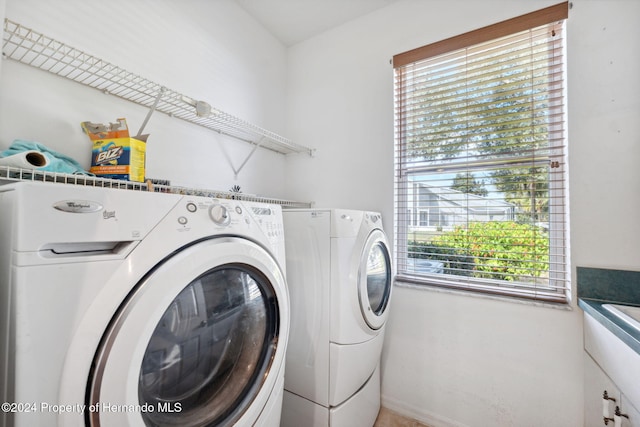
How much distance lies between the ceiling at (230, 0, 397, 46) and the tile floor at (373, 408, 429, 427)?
9.13 feet

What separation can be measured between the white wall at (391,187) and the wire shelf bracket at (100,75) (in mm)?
690

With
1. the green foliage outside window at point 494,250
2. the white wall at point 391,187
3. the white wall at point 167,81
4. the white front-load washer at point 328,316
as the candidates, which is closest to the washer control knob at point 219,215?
the white front-load washer at point 328,316

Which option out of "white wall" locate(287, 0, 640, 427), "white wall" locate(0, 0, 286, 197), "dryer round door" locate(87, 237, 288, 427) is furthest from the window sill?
"white wall" locate(0, 0, 286, 197)

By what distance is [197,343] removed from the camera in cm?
73

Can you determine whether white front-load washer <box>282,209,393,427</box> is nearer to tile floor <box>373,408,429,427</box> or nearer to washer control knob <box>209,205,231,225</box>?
tile floor <box>373,408,429,427</box>

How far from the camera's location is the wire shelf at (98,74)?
934mm

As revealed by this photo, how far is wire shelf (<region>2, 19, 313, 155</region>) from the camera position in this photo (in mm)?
934

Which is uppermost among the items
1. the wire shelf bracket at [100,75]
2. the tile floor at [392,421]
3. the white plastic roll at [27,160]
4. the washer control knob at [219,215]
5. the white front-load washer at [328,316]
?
the wire shelf bracket at [100,75]

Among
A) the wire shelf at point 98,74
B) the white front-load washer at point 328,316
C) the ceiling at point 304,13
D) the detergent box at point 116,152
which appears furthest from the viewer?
the ceiling at point 304,13

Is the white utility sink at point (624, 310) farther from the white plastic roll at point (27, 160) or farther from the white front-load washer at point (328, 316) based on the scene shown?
the white plastic roll at point (27, 160)

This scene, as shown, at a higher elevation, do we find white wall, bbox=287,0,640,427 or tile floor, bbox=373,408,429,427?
white wall, bbox=287,0,640,427

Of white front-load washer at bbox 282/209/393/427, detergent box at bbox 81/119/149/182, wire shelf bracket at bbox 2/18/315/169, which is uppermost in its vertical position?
wire shelf bracket at bbox 2/18/315/169

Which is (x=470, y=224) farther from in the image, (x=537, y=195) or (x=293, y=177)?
(x=293, y=177)

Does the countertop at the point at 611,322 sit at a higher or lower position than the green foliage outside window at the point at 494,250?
lower
